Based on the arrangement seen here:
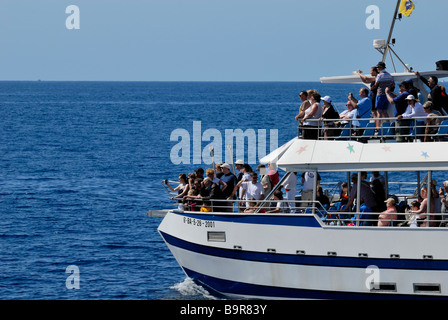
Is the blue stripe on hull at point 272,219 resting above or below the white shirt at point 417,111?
below

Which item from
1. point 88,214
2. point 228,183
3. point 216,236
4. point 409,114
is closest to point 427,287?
point 409,114

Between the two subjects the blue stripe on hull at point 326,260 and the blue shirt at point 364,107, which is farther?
the blue shirt at point 364,107

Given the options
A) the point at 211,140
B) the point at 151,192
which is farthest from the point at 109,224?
the point at 211,140

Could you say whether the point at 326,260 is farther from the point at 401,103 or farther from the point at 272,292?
the point at 401,103

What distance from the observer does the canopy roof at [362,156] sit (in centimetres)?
2192

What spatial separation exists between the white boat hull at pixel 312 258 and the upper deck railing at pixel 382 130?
2.55 m

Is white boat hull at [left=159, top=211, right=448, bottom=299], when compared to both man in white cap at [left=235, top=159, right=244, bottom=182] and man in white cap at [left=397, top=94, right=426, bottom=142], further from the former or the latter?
man in white cap at [left=397, top=94, right=426, bottom=142]

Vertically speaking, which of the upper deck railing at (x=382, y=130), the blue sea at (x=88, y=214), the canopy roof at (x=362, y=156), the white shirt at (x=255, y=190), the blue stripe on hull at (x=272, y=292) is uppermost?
the upper deck railing at (x=382, y=130)

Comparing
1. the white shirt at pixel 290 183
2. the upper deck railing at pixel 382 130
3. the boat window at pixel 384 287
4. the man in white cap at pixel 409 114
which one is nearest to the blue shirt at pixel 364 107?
the upper deck railing at pixel 382 130

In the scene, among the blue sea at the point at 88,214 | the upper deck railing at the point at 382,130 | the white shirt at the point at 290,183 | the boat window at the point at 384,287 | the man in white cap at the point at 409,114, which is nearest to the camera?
the boat window at the point at 384,287

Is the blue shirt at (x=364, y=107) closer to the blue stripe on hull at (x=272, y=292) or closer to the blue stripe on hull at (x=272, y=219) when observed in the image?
the blue stripe on hull at (x=272, y=219)

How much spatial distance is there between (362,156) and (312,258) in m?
2.99

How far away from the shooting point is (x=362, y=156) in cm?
2239

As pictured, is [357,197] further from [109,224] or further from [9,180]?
[9,180]
